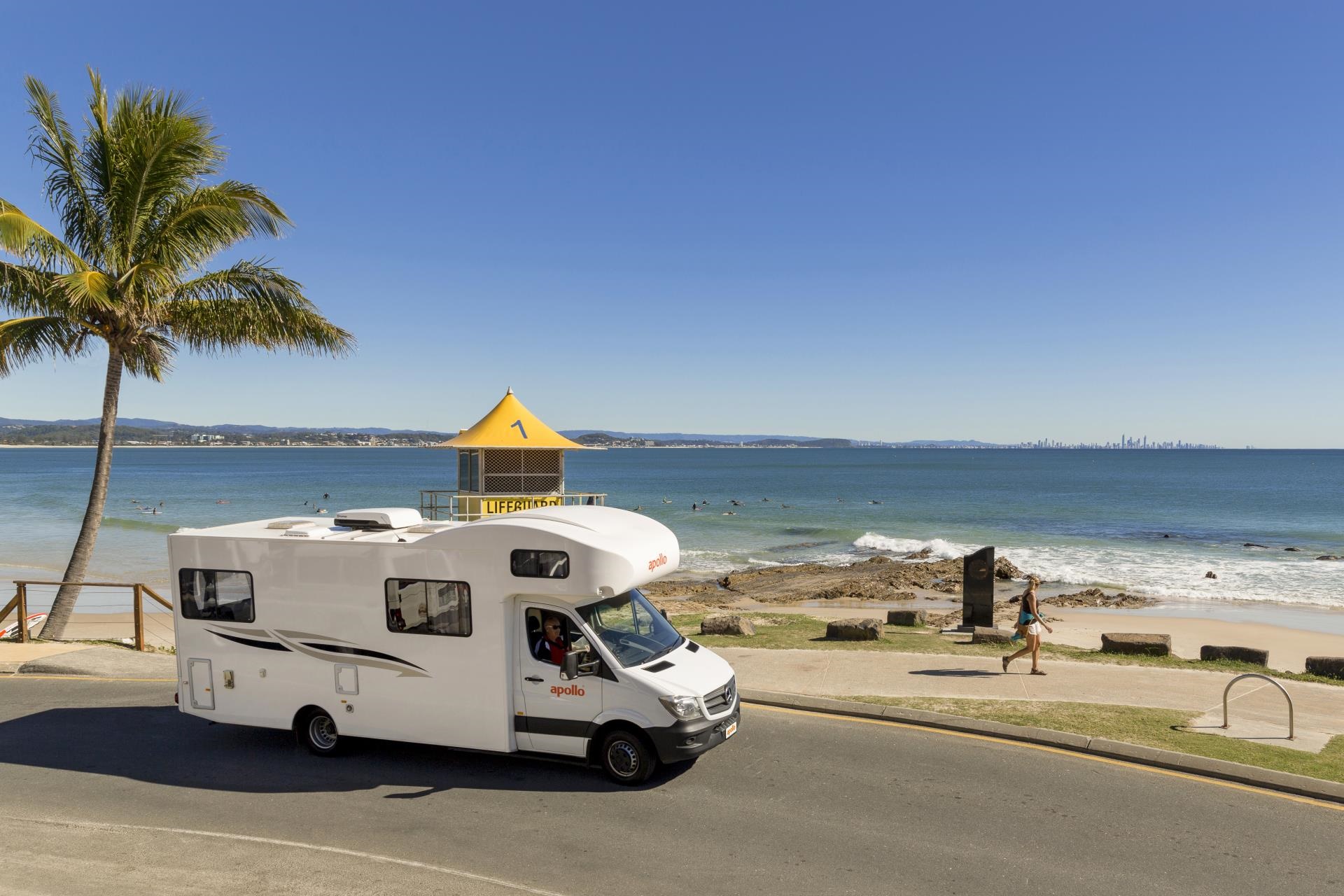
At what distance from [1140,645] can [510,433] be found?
614 inches

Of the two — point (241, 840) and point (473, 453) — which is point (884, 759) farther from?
point (473, 453)

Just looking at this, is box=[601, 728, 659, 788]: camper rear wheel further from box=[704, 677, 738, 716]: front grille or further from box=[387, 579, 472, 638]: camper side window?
box=[387, 579, 472, 638]: camper side window

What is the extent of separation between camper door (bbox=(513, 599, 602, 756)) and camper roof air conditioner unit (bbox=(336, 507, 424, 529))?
2129 millimetres

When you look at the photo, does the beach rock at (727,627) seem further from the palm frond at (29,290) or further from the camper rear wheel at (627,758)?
the palm frond at (29,290)

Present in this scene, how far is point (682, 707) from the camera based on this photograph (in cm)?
796

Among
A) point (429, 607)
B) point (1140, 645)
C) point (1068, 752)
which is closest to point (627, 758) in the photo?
point (429, 607)

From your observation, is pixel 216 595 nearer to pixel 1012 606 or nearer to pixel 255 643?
pixel 255 643

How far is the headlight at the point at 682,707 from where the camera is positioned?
312 inches

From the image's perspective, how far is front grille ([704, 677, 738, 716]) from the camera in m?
8.24

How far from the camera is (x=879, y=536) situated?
51375 mm

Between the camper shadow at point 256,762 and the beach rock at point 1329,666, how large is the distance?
1049cm

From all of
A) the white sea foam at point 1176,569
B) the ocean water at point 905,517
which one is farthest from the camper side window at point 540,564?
the ocean water at point 905,517

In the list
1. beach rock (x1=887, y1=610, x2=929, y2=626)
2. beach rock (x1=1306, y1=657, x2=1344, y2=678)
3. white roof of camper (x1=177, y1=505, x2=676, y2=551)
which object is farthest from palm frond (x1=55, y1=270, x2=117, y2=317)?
beach rock (x1=1306, y1=657, x2=1344, y2=678)

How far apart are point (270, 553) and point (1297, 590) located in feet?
121
